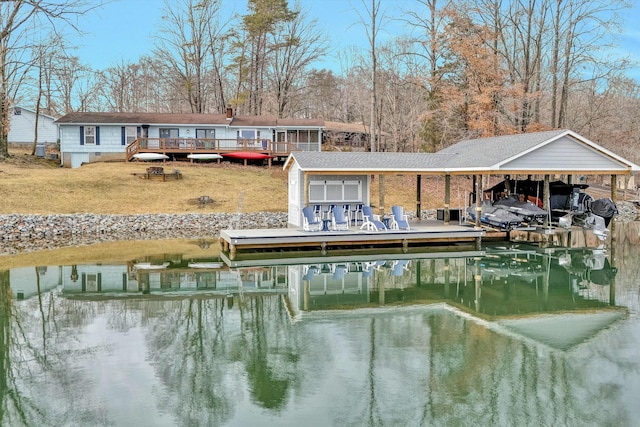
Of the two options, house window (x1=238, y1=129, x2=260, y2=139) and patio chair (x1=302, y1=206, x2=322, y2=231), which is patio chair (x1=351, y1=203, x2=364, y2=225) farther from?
house window (x1=238, y1=129, x2=260, y2=139)

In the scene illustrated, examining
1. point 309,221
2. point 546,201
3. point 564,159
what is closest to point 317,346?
point 309,221

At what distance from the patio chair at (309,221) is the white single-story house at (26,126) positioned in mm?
36057

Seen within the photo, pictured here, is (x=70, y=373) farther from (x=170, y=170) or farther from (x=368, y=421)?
(x=170, y=170)

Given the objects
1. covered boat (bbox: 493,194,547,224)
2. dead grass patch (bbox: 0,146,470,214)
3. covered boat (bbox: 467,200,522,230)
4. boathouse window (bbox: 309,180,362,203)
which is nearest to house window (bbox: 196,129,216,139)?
dead grass patch (bbox: 0,146,470,214)

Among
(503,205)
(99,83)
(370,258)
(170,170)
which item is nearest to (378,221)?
(370,258)

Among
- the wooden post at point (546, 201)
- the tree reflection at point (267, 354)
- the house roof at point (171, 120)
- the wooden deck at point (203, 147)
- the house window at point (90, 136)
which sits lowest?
the tree reflection at point (267, 354)

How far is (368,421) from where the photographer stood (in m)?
6.78

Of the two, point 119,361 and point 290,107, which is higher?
point 290,107

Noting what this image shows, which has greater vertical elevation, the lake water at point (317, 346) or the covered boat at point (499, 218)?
the covered boat at point (499, 218)

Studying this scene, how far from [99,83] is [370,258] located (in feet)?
166

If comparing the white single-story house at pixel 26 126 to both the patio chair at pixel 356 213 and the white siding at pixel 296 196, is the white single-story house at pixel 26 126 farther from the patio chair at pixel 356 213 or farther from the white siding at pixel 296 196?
the patio chair at pixel 356 213

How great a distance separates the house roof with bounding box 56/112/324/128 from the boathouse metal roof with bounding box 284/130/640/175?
17.9 m

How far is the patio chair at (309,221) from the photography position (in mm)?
20281

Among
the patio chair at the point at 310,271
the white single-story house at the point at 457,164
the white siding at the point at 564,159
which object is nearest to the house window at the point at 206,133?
the white single-story house at the point at 457,164
